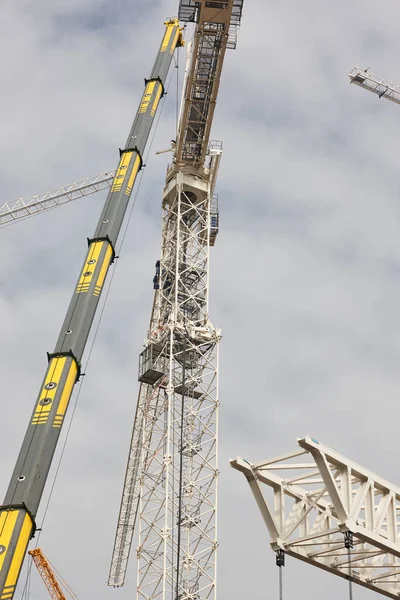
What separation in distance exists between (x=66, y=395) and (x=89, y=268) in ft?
26.2

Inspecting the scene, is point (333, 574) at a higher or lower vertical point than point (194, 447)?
lower

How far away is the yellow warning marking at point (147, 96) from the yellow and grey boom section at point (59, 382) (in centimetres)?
236

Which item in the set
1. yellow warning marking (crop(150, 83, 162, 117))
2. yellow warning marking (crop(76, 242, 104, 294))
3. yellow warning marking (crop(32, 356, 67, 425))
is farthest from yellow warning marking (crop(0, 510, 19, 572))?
yellow warning marking (crop(150, 83, 162, 117))

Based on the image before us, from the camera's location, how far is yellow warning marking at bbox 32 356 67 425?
33.8 metres

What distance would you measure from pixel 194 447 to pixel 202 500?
3.60 m

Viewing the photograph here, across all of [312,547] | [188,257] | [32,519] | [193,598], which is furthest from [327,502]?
[188,257]

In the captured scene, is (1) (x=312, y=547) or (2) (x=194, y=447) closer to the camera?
(1) (x=312, y=547)

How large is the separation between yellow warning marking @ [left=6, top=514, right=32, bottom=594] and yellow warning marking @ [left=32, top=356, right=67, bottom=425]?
13.8 ft

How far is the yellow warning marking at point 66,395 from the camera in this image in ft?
112

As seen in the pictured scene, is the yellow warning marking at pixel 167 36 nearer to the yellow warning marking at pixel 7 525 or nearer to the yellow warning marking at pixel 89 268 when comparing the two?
the yellow warning marking at pixel 89 268

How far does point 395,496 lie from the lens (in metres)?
28.5

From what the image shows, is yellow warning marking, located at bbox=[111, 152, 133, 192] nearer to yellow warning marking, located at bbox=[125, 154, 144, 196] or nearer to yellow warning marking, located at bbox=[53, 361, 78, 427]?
yellow warning marking, located at bbox=[125, 154, 144, 196]

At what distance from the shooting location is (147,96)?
181 ft

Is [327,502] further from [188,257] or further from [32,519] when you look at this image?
[188,257]
